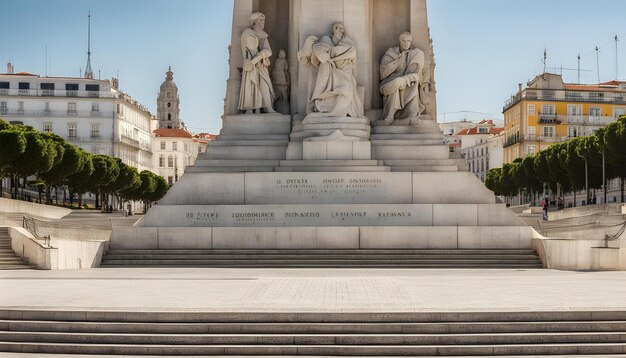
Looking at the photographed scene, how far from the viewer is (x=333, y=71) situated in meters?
34.4

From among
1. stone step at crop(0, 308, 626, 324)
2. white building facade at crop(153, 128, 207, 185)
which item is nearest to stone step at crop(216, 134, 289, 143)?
stone step at crop(0, 308, 626, 324)

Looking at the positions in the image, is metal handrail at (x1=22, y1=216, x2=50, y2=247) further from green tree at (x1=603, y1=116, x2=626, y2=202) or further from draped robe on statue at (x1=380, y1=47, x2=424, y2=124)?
green tree at (x1=603, y1=116, x2=626, y2=202)

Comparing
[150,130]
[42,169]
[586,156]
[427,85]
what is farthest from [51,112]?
[427,85]

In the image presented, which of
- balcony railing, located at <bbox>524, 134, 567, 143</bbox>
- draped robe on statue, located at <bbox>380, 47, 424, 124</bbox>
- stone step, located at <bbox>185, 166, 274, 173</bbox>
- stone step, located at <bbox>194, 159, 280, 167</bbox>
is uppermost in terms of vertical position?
balcony railing, located at <bbox>524, 134, 567, 143</bbox>

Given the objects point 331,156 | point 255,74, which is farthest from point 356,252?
point 255,74

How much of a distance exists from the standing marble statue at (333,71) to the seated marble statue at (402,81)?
1565 mm

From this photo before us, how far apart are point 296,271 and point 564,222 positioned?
90.3 ft

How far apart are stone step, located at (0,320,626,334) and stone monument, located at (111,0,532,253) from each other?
588 inches

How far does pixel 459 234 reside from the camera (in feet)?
100

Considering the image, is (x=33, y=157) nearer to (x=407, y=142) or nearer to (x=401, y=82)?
(x=401, y=82)

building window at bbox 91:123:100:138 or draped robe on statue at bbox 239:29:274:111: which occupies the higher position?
building window at bbox 91:123:100:138

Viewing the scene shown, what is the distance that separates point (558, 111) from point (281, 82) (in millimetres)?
99530

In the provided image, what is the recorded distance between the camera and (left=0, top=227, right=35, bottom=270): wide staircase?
2811cm

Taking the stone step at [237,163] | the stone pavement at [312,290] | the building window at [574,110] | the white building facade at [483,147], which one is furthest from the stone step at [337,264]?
the white building facade at [483,147]
